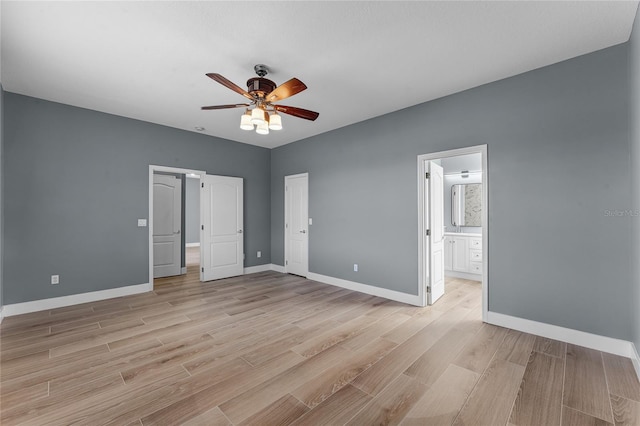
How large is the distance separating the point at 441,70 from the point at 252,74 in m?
2.16

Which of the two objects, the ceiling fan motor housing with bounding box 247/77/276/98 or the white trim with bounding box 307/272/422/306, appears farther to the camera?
the white trim with bounding box 307/272/422/306

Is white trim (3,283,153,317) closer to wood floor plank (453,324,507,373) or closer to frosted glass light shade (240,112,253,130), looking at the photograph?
frosted glass light shade (240,112,253,130)

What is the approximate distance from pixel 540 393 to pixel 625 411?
1.51 feet

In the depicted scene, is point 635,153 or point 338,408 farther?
point 635,153

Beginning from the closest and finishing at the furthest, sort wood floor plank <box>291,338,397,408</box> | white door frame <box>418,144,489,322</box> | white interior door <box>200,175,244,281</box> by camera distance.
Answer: wood floor plank <box>291,338,397,408</box>
white door frame <box>418,144,489,322</box>
white interior door <box>200,175,244,281</box>

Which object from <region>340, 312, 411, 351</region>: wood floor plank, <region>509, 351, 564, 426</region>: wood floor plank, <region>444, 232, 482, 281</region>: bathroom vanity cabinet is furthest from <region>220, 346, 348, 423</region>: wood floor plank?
<region>444, 232, 482, 281</region>: bathroom vanity cabinet

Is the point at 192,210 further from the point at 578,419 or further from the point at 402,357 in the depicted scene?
the point at 578,419

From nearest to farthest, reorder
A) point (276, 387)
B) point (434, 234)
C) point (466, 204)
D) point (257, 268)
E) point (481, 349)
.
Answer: point (276, 387), point (481, 349), point (434, 234), point (466, 204), point (257, 268)

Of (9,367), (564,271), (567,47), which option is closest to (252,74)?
(567,47)

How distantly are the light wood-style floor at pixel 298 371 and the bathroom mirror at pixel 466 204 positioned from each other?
9.48 ft

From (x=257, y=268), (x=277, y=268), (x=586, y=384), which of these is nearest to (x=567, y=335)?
(x=586, y=384)

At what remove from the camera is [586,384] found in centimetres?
211

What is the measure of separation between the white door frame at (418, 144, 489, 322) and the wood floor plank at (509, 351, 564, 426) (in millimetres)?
928

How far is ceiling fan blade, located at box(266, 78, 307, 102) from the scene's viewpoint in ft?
8.12
